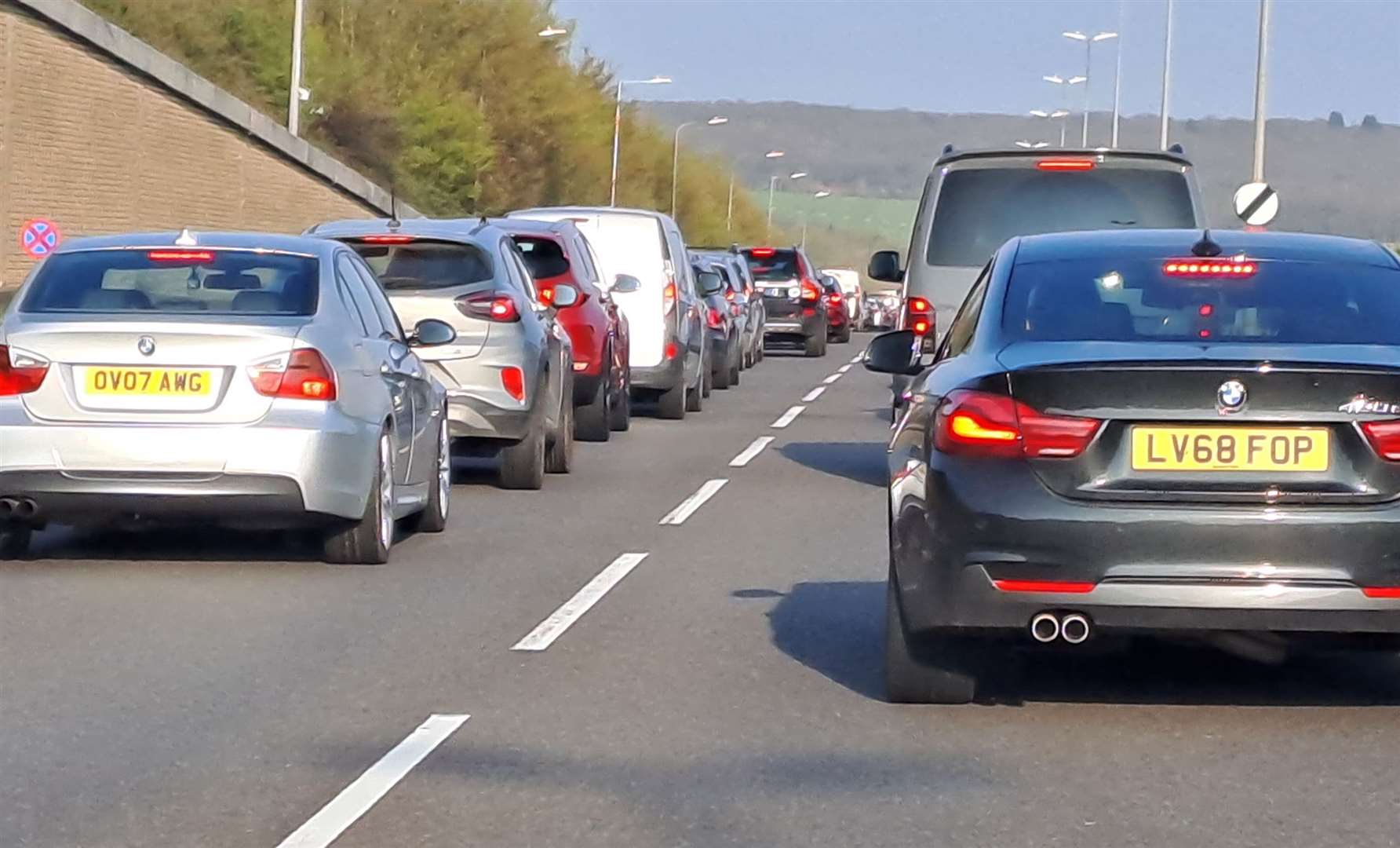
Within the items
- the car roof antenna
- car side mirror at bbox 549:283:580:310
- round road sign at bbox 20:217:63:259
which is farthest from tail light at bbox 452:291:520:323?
round road sign at bbox 20:217:63:259

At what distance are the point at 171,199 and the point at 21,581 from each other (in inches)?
1551

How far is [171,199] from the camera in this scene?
49.7m

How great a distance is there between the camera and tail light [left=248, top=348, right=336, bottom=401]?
11398 millimetres

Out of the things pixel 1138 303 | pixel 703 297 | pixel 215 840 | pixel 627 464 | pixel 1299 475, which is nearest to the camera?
pixel 215 840

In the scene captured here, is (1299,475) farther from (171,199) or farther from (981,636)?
(171,199)

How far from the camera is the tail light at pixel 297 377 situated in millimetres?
11398

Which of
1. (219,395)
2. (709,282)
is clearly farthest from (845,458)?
(219,395)

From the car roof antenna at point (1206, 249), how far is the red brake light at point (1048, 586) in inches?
59.4

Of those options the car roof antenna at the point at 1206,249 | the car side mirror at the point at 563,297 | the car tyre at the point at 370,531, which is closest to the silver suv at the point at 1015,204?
the car side mirror at the point at 563,297

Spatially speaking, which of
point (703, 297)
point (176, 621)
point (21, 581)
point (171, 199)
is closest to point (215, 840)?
point (176, 621)

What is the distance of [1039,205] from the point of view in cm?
1639

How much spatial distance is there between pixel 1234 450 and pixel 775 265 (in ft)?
123

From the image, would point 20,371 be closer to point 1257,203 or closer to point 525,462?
point 525,462

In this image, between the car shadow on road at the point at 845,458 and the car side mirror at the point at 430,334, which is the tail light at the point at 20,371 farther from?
the car shadow on road at the point at 845,458
